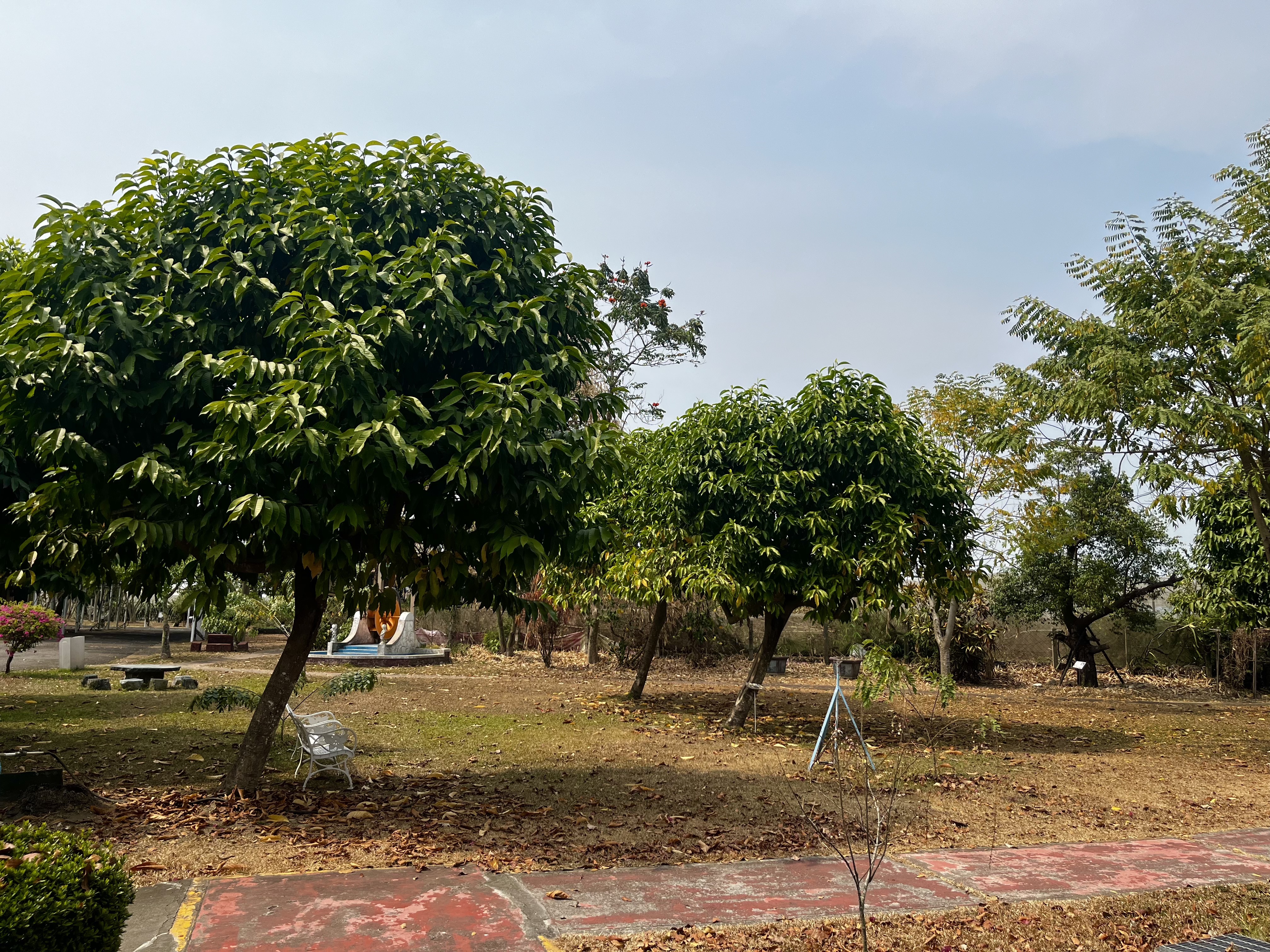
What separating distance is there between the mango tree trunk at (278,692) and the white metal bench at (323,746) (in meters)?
0.25

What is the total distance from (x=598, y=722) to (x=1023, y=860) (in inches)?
329

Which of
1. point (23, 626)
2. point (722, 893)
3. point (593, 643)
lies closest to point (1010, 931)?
point (722, 893)

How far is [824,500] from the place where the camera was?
12.4 metres

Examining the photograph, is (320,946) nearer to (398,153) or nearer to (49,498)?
(49,498)

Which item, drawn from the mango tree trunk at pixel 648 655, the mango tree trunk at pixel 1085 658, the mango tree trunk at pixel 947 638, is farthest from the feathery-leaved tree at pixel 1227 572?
the mango tree trunk at pixel 648 655

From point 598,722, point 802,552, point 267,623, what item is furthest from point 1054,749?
point 267,623

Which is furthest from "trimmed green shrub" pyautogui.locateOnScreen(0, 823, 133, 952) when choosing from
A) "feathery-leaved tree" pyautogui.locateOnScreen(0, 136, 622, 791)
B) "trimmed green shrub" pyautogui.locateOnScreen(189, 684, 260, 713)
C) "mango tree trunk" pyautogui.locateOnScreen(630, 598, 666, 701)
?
"mango tree trunk" pyautogui.locateOnScreen(630, 598, 666, 701)

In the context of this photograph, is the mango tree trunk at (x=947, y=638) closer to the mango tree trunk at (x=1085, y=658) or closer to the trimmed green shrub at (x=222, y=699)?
the mango tree trunk at (x=1085, y=658)

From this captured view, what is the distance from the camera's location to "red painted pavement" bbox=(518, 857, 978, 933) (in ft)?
17.5

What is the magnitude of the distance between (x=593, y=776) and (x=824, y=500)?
16.1ft

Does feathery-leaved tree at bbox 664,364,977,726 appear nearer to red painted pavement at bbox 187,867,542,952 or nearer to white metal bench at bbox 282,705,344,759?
white metal bench at bbox 282,705,344,759

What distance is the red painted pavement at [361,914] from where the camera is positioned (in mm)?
4812

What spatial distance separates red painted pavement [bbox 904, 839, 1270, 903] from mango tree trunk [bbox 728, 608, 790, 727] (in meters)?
6.39

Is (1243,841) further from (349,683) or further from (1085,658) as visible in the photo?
(1085,658)
